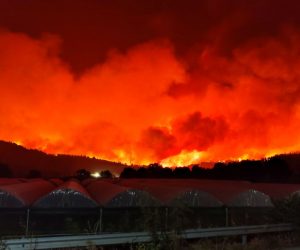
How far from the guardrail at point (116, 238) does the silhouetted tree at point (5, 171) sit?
33.1 m

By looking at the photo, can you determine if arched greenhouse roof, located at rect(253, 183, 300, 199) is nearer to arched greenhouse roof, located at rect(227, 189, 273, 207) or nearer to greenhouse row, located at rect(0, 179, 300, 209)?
arched greenhouse roof, located at rect(227, 189, 273, 207)

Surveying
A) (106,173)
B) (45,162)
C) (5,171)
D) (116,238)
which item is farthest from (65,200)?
(45,162)

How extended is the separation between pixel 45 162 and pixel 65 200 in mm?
34037

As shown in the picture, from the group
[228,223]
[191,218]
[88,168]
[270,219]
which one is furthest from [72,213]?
[88,168]

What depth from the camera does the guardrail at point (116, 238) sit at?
1105 centimetres

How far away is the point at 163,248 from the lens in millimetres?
11023

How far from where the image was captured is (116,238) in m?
12.7

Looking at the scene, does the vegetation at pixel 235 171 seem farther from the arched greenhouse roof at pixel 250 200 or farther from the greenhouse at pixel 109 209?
the greenhouse at pixel 109 209

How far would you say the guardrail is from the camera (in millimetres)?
11055

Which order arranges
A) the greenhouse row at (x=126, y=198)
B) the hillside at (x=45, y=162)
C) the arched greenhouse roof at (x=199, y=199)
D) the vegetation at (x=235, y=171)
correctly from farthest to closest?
the hillside at (x=45, y=162), the vegetation at (x=235, y=171), the arched greenhouse roof at (x=199, y=199), the greenhouse row at (x=126, y=198)

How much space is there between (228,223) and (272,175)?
22519 mm

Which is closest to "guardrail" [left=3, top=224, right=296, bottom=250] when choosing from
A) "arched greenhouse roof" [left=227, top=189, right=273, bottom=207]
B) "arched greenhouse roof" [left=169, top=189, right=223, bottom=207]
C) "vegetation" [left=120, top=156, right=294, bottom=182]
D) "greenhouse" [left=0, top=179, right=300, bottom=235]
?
"greenhouse" [left=0, top=179, right=300, bottom=235]

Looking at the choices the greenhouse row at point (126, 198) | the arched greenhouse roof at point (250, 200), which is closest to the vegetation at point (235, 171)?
the arched greenhouse roof at point (250, 200)

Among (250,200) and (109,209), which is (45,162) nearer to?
(250,200)
